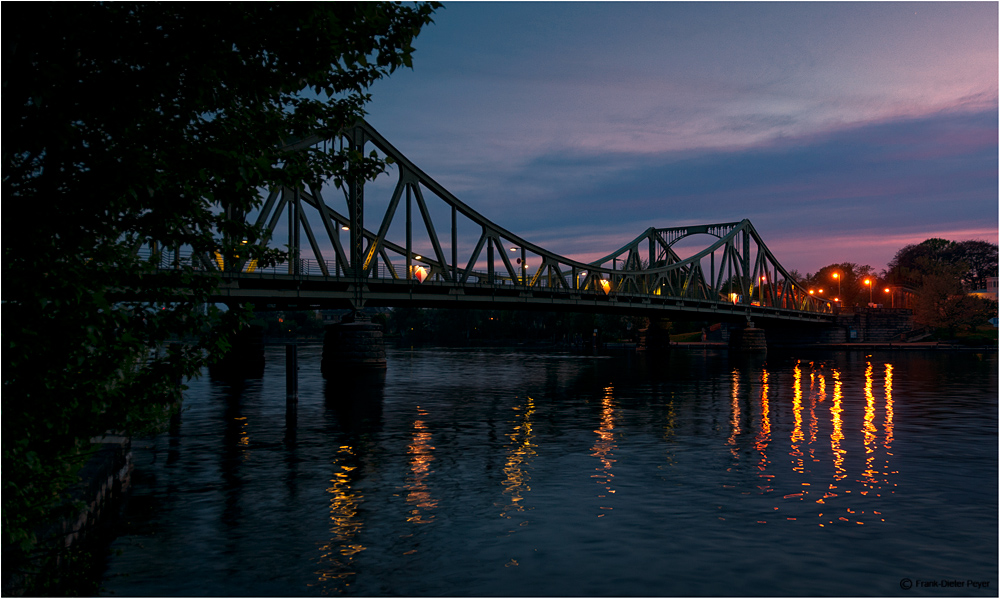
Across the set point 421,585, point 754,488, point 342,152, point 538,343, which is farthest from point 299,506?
point 538,343

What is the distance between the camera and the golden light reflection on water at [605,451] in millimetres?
18609

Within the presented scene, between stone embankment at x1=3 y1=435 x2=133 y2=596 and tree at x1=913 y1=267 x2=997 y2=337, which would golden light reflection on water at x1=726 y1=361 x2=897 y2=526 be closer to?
stone embankment at x1=3 y1=435 x2=133 y2=596

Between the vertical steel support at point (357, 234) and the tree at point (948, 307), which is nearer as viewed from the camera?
the vertical steel support at point (357, 234)

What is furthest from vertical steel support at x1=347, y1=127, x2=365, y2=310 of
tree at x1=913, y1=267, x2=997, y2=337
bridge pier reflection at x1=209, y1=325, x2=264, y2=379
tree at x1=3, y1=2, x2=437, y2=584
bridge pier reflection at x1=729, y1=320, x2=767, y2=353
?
tree at x1=913, y1=267, x2=997, y2=337

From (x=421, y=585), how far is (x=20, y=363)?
20.9ft

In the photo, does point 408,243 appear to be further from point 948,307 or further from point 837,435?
point 948,307

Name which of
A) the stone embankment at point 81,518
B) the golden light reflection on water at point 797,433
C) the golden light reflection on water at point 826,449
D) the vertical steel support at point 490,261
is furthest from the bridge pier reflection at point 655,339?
the stone embankment at point 81,518

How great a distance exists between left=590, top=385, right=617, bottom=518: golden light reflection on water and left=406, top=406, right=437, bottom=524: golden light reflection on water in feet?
12.0

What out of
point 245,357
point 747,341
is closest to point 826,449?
point 245,357

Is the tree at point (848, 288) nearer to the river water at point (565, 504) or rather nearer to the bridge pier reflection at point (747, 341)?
the bridge pier reflection at point (747, 341)

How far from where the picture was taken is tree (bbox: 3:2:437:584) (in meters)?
8.74

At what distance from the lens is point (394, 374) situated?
6600 centimetres

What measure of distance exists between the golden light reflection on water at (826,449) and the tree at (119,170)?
11.7m

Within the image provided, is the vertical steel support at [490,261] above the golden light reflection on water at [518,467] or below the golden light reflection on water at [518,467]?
above
